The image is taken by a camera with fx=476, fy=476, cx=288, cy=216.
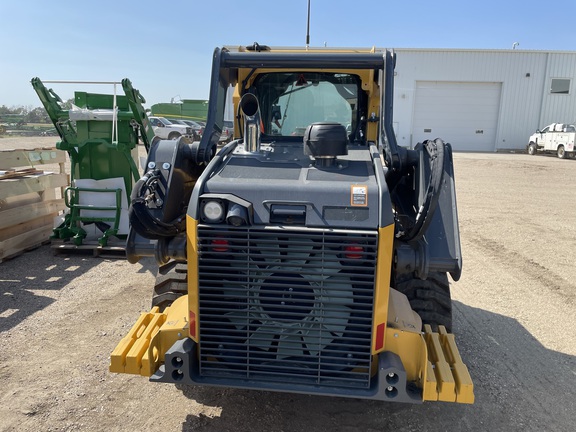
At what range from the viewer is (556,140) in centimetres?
2462

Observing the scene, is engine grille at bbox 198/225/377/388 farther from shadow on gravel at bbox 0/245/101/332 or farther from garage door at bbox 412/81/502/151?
garage door at bbox 412/81/502/151

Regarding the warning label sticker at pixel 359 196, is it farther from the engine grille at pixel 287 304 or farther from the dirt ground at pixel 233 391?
the dirt ground at pixel 233 391

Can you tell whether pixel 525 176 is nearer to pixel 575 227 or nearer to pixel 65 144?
pixel 575 227

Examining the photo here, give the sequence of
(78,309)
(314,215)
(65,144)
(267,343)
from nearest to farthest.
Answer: (314,215) < (267,343) < (78,309) < (65,144)

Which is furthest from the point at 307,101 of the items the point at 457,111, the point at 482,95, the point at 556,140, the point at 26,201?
the point at 482,95

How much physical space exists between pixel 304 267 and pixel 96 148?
17.8 ft

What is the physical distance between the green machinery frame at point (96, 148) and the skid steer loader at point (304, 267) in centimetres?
396

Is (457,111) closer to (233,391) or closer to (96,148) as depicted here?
(96,148)

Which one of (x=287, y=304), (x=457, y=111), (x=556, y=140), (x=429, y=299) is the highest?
(x=457, y=111)

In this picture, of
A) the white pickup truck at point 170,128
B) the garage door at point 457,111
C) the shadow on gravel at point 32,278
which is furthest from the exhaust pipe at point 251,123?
the garage door at point 457,111

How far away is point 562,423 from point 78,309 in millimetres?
4498

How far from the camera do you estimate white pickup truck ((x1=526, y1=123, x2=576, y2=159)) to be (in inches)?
929

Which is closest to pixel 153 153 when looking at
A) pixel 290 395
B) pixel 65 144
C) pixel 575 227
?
pixel 290 395

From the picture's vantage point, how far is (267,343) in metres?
2.88
